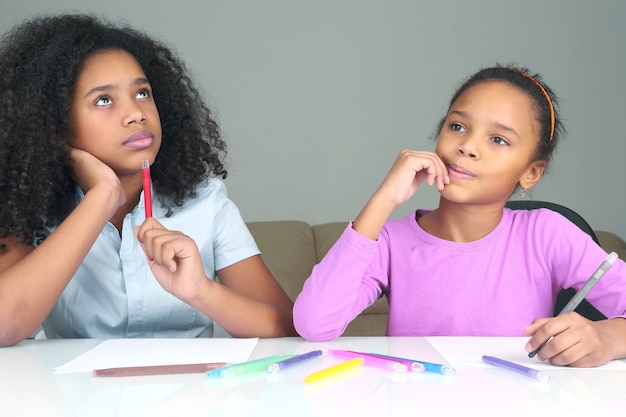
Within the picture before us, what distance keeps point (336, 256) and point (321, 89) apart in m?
2.23

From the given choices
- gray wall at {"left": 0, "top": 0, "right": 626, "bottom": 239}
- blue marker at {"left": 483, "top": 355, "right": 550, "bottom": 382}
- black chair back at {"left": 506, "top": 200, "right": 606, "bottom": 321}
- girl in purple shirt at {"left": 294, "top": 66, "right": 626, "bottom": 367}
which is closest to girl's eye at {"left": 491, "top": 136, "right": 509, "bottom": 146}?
girl in purple shirt at {"left": 294, "top": 66, "right": 626, "bottom": 367}

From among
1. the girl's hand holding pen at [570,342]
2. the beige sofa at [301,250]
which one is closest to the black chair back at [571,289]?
the girl's hand holding pen at [570,342]

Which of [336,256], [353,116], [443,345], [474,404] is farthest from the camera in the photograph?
[353,116]

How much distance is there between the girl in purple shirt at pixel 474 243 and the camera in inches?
46.8

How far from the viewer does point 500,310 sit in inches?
51.2

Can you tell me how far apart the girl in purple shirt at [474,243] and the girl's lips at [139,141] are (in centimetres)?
39

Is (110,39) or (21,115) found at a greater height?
(110,39)

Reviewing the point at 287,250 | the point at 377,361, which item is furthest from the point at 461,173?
the point at 287,250

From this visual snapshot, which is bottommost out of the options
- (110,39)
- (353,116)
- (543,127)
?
(353,116)

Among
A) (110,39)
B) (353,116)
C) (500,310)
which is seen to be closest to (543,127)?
(500,310)

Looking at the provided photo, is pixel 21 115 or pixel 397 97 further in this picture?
pixel 397 97

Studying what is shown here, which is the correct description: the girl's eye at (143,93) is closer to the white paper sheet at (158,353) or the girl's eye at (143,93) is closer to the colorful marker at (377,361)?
the white paper sheet at (158,353)

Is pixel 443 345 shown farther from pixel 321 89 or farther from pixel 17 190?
pixel 321 89

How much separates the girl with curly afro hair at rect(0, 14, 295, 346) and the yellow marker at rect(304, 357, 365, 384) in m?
0.32
